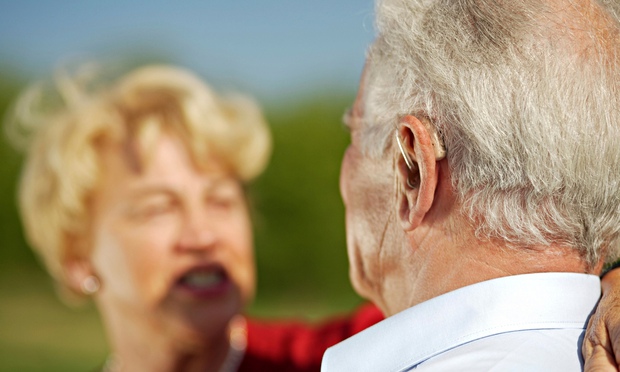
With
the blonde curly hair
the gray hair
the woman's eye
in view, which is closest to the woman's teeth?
the woman's eye

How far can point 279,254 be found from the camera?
11.0ft

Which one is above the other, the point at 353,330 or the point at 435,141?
the point at 435,141

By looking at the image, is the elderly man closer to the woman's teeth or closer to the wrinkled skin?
the wrinkled skin

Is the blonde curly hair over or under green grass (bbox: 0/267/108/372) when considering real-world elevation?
over

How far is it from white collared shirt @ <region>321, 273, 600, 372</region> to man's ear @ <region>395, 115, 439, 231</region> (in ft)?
0.41

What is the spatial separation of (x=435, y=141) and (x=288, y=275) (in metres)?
2.48

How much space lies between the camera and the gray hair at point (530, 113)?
871mm

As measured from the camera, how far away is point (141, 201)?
6.92ft

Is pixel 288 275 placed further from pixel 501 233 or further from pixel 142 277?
pixel 501 233

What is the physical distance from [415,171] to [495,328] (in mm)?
240

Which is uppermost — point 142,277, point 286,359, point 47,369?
point 142,277

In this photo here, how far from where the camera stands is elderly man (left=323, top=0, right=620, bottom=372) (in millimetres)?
871

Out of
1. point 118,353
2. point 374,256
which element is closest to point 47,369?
point 118,353

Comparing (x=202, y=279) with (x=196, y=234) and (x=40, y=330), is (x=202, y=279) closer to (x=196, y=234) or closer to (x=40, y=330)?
(x=196, y=234)
